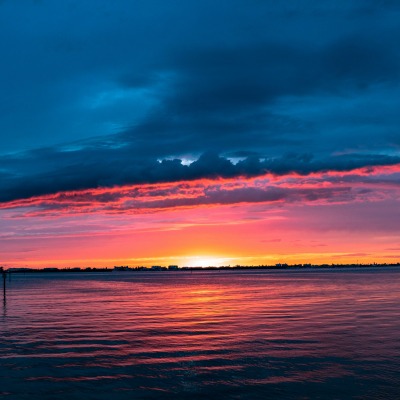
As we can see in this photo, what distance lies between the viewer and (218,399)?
1952 cm

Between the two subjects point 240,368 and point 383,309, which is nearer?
point 240,368

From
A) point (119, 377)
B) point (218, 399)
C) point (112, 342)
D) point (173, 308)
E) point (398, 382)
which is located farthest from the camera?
point (173, 308)

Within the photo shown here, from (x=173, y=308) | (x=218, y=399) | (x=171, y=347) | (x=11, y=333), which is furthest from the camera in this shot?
(x=173, y=308)

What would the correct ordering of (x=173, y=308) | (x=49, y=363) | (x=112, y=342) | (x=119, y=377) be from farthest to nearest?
1. (x=173, y=308)
2. (x=112, y=342)
3. (x=49, y=363)
4. (x=119, y=377)

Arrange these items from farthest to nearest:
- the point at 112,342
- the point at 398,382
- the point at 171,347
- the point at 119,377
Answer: the point at 112,342 < the point at 171,347 < the point at 119,377 < the point at 398,382

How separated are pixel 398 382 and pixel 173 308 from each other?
124ft

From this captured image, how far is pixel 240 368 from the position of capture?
2459 centimetres

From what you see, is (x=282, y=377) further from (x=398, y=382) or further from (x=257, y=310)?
(x=257, y=310)

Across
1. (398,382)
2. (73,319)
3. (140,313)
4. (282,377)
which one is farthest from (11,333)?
(398,382)

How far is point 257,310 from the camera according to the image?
2072 inches

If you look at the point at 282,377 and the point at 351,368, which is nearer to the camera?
the point at 282,377

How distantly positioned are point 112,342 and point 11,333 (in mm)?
8978

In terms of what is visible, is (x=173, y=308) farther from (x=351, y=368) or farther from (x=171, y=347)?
(x=351, y=368)

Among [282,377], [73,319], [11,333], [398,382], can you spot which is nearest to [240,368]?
[282,377]
